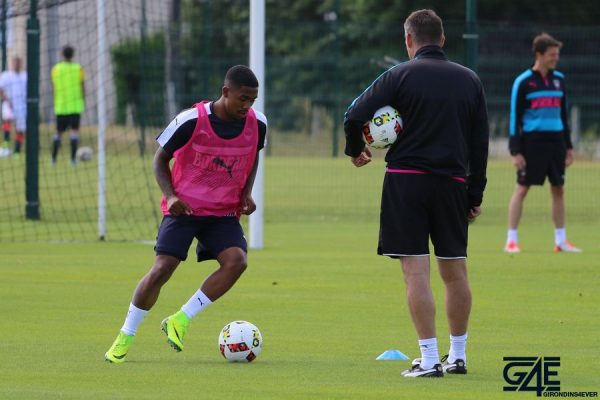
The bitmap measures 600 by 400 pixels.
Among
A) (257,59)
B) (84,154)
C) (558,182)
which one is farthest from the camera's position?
(84,154)

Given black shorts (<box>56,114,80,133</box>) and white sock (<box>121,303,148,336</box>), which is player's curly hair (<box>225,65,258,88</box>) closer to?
white sock (<box>121,303,148,336</box>)

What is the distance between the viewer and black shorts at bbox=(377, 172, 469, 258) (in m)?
8.09

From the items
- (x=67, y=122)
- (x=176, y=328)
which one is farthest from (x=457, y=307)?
(x=67, y=122)

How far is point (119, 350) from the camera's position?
8.56 m

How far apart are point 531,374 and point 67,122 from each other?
19.2m

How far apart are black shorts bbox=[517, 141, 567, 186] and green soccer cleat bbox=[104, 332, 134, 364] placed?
→ 791 centimetres

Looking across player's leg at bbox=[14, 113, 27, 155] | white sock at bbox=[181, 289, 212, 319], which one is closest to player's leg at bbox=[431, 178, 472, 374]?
white sock at bbox=[181, 289, 212, 319]

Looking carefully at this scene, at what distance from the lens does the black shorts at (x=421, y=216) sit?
809 cm

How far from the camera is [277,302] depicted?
11539 mm

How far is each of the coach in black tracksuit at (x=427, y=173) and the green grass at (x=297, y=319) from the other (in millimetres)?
398

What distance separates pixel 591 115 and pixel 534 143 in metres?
13.4

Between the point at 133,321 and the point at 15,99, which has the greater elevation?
the point at 133,321

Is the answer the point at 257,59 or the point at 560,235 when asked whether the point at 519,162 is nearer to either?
the point at 560,235

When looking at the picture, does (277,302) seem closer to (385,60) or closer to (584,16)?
(385,60)
